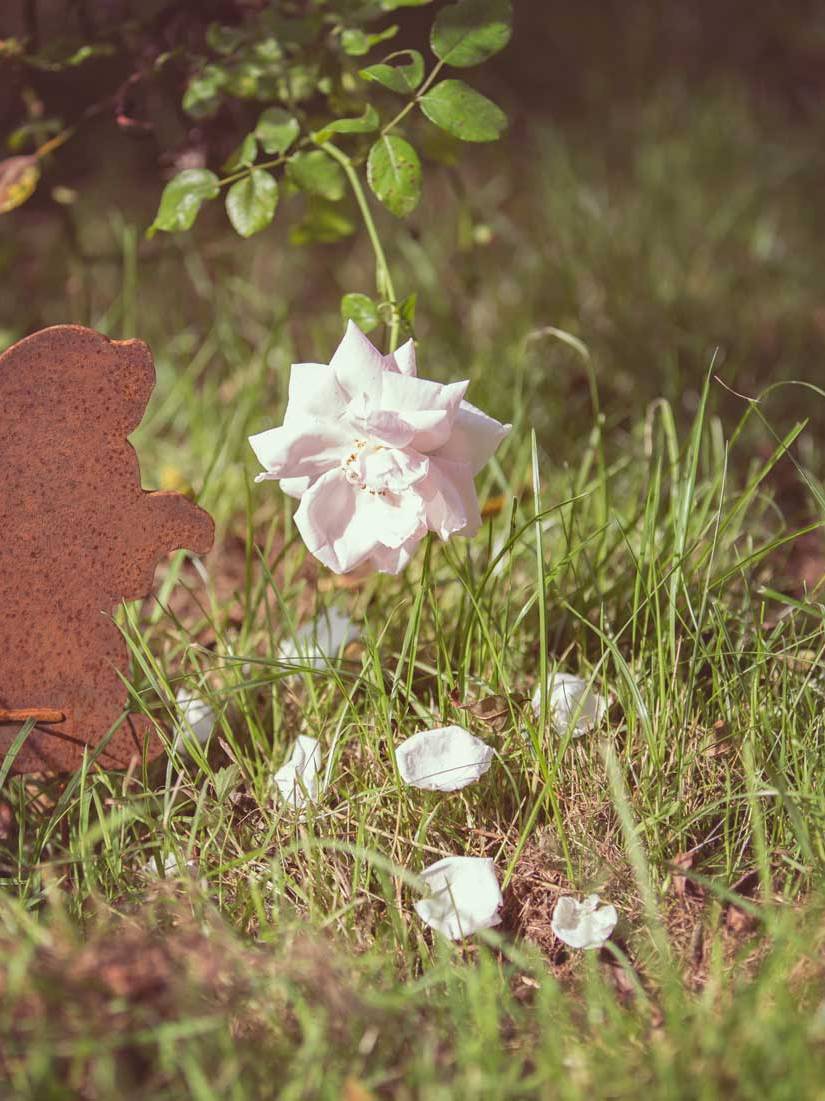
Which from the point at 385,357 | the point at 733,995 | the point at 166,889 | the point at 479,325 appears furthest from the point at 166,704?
the point at 479,325

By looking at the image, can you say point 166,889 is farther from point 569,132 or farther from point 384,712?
point 569,132

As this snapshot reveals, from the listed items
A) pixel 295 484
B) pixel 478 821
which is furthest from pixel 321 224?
pixel 478 821

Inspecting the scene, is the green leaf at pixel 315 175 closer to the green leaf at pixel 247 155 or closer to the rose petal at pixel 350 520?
the green leaf at pixel 247 155

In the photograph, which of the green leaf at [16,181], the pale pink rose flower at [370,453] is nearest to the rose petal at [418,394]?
the pale pink rose flower at [370,453]

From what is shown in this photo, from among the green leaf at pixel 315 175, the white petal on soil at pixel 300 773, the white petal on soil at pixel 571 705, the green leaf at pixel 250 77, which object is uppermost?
the green leaf at pixel 250 77

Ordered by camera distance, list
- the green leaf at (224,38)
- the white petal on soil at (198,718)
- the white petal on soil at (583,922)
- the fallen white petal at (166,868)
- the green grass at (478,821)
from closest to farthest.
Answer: the green grass at (478,821) → the white petal on soil at (583,922) → the fallen white petal at (166,868) → the white petal on soil at (198,718) → the green leaf at (224,38)

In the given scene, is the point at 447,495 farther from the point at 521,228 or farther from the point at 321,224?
the point at 521,228
